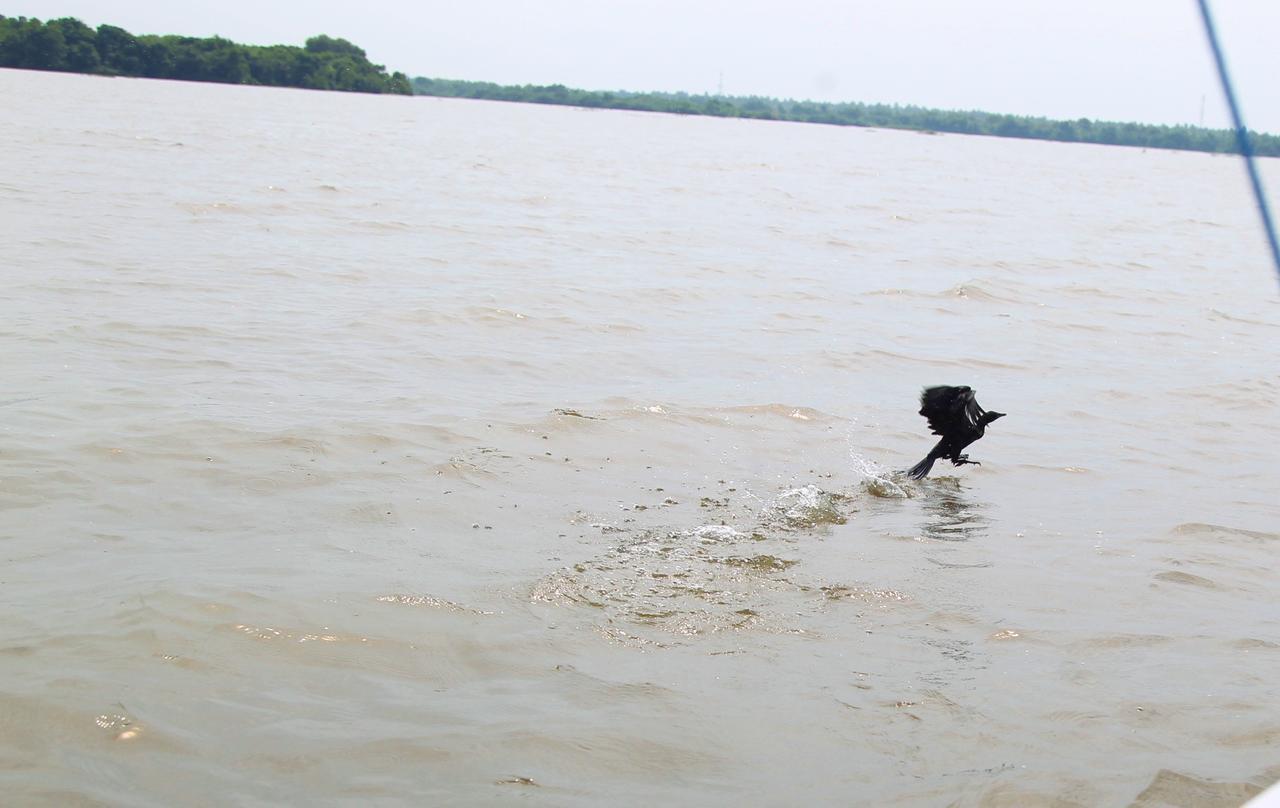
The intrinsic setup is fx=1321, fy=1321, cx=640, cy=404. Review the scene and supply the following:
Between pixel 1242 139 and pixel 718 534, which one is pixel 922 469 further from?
pixel 1242 139

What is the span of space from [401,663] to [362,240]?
13728mm

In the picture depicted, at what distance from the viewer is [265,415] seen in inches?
340

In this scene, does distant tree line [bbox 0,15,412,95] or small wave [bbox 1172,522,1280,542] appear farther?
distant tree line [bbox 0,15,412,95]

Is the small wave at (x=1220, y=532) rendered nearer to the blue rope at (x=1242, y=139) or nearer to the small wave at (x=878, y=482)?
the small wave at (x=878, y=482)

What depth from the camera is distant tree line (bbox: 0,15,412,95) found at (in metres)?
90.2

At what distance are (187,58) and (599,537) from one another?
102 meters

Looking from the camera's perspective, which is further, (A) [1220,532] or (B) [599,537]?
(A) [1220,532]

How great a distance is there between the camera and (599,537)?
684 cm

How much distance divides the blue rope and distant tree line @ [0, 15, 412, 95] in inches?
3881

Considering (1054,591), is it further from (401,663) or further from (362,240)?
(362,240)

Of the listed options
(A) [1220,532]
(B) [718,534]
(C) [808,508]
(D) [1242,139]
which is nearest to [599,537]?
(B) [718,534]

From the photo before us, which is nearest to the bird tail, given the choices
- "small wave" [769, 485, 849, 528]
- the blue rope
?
"small wave" [769, 485, 849, 528]

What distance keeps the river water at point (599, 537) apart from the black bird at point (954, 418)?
28 cm

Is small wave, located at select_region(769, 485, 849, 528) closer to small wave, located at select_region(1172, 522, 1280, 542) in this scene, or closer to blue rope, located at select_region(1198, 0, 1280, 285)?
small wave, located at select_region(1172, 522, 1280, 542)
